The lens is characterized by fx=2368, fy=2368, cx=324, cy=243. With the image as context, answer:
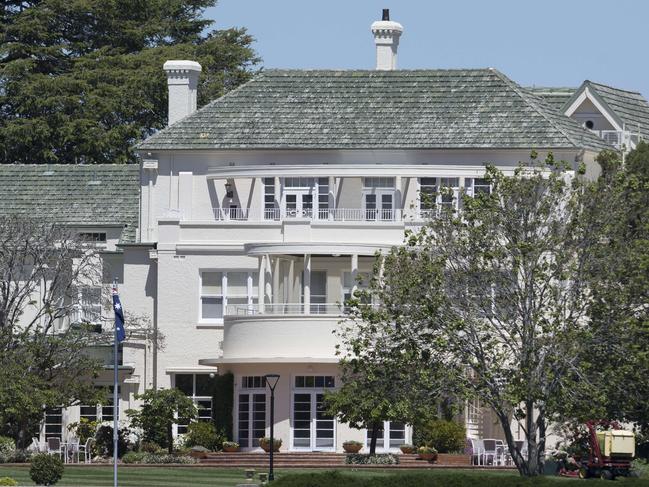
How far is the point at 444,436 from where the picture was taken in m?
66.1

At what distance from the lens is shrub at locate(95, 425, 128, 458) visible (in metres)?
68.8

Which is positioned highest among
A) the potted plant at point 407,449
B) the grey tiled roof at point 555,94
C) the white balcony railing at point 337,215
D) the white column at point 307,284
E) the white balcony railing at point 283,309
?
the grey tiled roof at point 555,94

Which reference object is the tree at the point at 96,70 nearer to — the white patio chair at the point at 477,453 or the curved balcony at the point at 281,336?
the curved balcony at the point at 281,336

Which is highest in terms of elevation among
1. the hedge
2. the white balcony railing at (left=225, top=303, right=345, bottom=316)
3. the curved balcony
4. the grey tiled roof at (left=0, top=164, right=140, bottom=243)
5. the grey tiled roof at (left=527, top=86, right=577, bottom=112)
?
the grey tiled roof at (left=527, top=86, right=577, bottom=112)

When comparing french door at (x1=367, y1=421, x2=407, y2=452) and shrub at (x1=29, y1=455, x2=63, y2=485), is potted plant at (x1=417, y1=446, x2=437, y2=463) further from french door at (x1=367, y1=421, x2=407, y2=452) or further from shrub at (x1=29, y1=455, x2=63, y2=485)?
shrub at (x1=29, y1=455, x2=63, y2=485)

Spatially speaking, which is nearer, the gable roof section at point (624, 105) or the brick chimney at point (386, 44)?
the brick chimney at point (386, 44)

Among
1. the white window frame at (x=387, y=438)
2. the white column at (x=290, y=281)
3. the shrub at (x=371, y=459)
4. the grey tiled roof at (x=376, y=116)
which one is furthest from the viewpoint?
the grey tiled roof at (x=376, y=116)

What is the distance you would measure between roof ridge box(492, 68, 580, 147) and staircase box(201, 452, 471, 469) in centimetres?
1141

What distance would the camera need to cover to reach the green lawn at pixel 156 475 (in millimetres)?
56562

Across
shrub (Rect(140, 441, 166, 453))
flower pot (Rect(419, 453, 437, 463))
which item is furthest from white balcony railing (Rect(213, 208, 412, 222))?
flower pot (Rect(419, 453, 437, 463))

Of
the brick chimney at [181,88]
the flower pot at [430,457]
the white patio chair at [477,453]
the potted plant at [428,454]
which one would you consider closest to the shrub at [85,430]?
the potted plant at [428,454]

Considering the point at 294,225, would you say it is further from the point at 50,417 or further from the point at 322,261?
the point at 50,417

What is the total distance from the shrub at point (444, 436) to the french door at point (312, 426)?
3644 mm

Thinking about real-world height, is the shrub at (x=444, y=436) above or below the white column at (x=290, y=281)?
below
